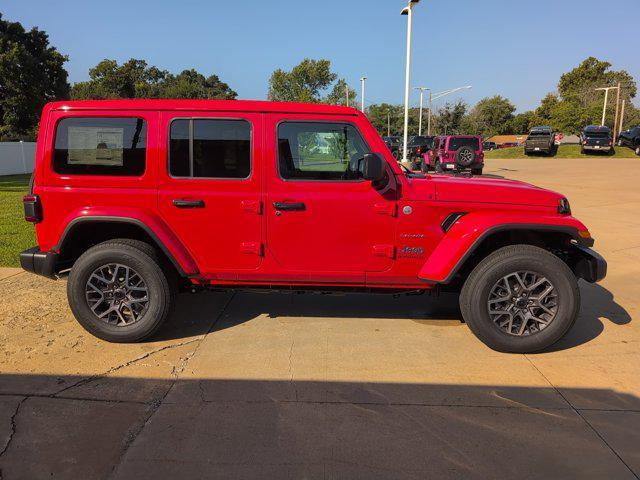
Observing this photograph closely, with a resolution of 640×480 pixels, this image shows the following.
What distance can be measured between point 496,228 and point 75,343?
11.7 ft

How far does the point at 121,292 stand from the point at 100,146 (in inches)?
47.6

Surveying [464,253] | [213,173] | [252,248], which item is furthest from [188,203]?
[464,253]

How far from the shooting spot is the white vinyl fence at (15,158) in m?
20.7

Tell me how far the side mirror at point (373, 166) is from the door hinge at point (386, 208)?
11.0 inches

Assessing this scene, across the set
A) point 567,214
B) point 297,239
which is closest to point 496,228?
point 567,214

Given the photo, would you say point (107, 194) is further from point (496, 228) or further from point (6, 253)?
point (6, 253)

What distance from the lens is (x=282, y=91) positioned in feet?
180

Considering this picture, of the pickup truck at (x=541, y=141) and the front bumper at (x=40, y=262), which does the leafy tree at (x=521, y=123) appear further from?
the front bumper at (x=40, y=262)

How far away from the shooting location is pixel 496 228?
11.9ft

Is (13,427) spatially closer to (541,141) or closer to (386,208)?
(386,208)

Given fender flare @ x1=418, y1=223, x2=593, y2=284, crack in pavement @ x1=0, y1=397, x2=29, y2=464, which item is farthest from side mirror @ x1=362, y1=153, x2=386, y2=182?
crack in pavement @ x1=0, y1=397, x2=29, y2=464

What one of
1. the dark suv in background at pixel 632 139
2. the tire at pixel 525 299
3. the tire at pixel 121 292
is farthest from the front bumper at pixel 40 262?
the dark suv in background at pixel 632 139

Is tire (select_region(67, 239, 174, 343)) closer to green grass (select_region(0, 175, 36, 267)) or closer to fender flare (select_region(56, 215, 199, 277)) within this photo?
fender flare (select_region(56, 215, 199, 277))

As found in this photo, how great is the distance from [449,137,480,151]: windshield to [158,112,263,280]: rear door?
18.2 meters
